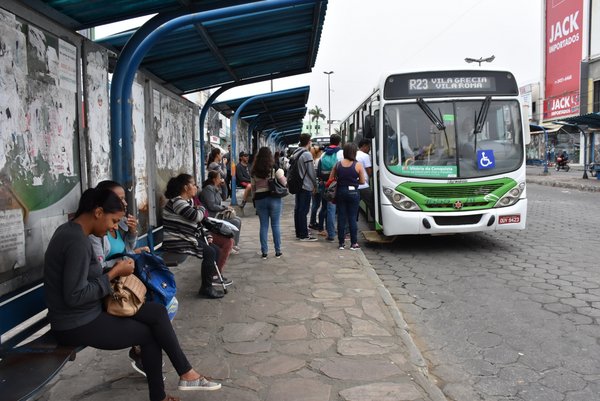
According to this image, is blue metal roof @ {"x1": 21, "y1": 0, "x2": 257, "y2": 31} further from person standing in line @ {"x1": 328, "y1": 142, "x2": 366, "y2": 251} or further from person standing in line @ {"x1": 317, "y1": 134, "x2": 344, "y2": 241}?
person standing in line @ {"x1": 317, "y1": 134, "x2": 344, "y2": 241}

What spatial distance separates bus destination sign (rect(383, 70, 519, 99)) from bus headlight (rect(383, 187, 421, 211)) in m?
1.44

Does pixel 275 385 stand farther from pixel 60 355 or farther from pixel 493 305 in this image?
pixel 493 305

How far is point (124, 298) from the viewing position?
2996 millimetres

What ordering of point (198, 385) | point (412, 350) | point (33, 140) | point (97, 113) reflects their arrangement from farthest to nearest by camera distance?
point (97, 113)
point (412, 350)
point (33, 140)
point (198, 385)

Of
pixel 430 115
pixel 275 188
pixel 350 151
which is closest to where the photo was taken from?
pixel 275 188

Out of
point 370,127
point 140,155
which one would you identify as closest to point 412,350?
point 140,155

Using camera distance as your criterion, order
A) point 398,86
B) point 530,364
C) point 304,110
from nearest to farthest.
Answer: point 530,364 < point 398,86 < point 304,110

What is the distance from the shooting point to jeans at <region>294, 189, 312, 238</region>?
8.45m

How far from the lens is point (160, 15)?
450 centimetres

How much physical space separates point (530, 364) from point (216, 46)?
4.95m

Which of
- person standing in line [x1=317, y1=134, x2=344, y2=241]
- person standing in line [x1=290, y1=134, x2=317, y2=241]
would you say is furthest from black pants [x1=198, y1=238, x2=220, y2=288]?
person standing in line [x1=317, y1=134, x2=344, y2=241]

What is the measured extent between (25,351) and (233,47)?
4766 mm

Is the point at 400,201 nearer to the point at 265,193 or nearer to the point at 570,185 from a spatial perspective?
the point at 265,193

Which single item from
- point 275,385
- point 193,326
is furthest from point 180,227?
point 275,385
